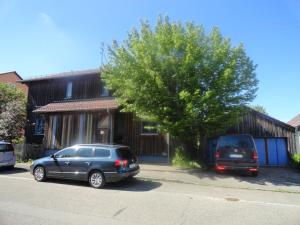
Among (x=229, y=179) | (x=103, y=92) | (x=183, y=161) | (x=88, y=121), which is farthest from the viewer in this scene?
(x=103, y=92)

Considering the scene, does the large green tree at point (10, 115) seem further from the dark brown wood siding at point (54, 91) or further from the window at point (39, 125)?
the window at point (39, 125)

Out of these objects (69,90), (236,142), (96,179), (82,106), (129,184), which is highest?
(69,90)

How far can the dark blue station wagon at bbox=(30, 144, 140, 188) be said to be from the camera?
32.2 ft

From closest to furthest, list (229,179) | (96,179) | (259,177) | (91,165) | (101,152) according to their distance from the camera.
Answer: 1. (96,179)
2. (91,165)
3. (101,152)
4. (229,179)
5. (259,177)

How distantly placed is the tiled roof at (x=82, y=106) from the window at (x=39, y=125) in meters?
2.76

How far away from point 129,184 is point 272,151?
11.2 meters

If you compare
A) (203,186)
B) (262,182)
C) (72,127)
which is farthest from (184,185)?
(72,127)

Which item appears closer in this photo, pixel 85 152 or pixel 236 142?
pixel 85 152

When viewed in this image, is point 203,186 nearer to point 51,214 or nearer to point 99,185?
point 99,185

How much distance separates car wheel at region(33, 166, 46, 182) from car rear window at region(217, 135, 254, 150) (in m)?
8.21

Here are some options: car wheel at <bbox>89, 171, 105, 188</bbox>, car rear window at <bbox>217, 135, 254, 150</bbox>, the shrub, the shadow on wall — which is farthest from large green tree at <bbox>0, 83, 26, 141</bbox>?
the shrub

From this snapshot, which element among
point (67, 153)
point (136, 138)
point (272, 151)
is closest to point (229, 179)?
point (272, 151)

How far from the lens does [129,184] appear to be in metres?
10.6

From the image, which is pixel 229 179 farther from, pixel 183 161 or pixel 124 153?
pixel 124 153
